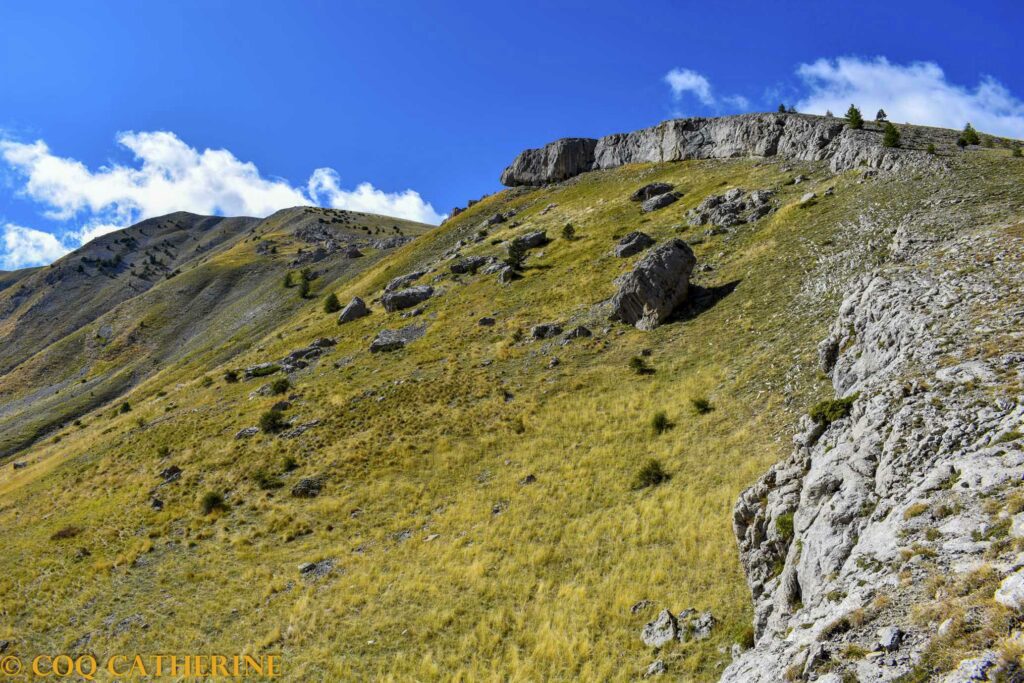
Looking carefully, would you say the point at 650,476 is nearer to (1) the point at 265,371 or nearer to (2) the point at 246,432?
(2) the point at 246,432

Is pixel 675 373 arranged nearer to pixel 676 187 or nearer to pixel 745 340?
pixel 745 340

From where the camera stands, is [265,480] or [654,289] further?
[654,289]

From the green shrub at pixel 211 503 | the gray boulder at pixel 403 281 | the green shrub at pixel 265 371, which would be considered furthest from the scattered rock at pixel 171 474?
the gray boulder at pixel 403 281

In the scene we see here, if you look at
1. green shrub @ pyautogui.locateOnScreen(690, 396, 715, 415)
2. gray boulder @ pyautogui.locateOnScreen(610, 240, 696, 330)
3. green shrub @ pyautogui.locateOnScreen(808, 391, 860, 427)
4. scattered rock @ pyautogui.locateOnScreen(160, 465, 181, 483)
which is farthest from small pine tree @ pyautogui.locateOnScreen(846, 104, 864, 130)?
scattered rock @ pyautogui.locateOnScreen(160, 465, 181, 483)

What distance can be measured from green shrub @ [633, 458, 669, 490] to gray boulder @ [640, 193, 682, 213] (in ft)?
188

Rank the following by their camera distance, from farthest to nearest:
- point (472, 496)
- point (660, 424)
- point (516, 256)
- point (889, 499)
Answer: point (516, 256), point (660, 424), point (472, 496), point (889, 499)

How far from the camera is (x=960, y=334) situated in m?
15.0

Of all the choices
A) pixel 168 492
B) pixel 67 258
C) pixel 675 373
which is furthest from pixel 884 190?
pixel 67 258

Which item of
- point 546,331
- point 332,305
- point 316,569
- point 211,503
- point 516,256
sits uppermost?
point 332,305

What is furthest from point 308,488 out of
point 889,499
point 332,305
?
point 332,305

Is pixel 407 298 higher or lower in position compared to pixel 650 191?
lower

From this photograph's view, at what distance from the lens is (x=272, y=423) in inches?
1630

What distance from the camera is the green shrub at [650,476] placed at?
76.8 feet

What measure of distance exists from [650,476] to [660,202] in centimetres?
5881
